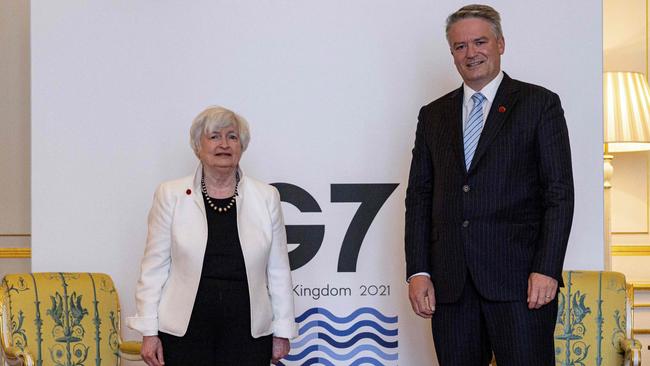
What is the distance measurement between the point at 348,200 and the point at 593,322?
4.01 ft

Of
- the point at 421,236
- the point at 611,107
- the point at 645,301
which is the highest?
the point at 611,107

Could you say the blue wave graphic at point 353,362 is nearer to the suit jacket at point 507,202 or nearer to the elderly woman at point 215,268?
the elderly woman at point 215,268

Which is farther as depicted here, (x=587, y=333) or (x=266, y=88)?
(x=266, y=88)

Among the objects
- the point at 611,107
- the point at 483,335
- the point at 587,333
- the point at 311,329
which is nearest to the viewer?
the point at 483,335

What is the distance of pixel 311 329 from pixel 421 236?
146cm

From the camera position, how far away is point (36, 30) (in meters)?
4.45

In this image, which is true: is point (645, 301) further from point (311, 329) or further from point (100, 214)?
point (100, 214)

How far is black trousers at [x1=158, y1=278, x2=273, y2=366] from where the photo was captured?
3213 mm

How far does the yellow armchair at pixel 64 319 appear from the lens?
4086 millimetres

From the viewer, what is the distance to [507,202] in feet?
9.63

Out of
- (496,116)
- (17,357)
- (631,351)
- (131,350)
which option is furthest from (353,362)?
(496,116)

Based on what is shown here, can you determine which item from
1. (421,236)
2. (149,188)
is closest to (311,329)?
(149,188)

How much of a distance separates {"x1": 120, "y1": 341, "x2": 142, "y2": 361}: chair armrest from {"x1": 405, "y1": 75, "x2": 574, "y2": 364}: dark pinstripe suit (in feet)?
5.25

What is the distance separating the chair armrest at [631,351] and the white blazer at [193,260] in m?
1.43
